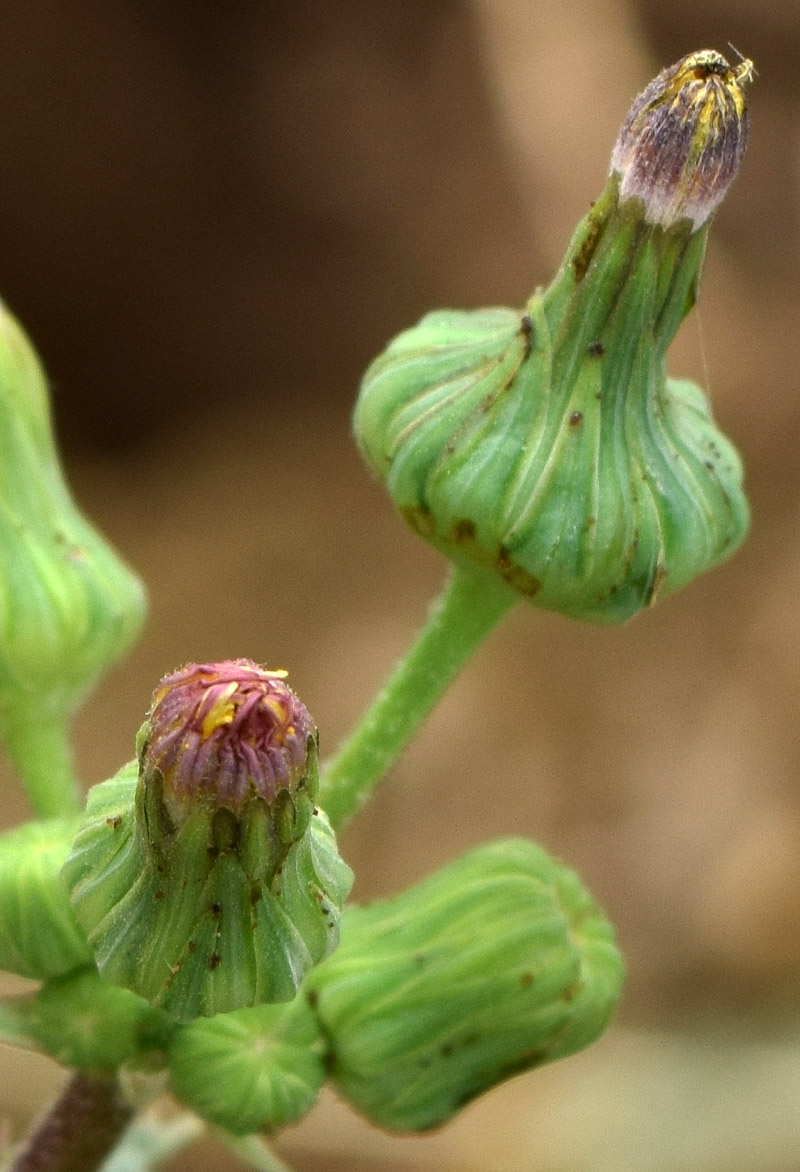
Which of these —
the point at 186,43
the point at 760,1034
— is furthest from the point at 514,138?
the point at 760,1034

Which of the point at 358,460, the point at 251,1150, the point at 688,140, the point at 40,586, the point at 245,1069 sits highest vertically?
the point at 688,140

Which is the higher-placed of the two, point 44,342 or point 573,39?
point 573,39

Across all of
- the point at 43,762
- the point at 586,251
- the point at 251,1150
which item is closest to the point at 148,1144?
the point at 251,1150

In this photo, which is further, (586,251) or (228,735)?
(586,251)

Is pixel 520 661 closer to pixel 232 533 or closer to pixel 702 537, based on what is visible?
pixel 232 533

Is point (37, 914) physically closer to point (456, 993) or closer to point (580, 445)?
point (456, 993)

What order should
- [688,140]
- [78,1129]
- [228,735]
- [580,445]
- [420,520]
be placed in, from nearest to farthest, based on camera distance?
1. [228,735]
2. [688,140]
3. [580,445]
4. [420,520]
5. [78,1129]

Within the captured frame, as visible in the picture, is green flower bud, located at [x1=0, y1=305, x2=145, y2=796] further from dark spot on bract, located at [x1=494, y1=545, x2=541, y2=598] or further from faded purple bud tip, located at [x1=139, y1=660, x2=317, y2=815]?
faded purple bud tip, located at [x1=139, y1=660, x2=317, y2=815]

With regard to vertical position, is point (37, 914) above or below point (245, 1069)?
above
